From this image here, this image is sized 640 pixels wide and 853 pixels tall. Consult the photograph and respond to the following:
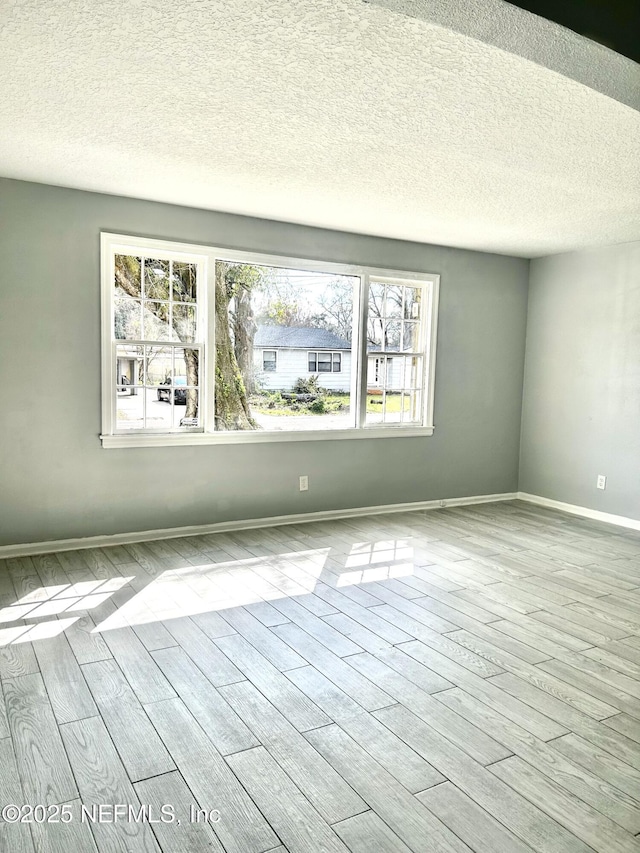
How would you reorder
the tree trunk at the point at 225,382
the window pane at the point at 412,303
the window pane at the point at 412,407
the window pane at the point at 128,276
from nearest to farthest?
the window pane at the point at 128,276
the tree trunk at the point at 225,382
the window pane at the point at 412,303
the window pane at the point at 412,407

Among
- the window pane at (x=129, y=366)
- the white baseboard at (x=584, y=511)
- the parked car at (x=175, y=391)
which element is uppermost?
the window pane at (x=129, y=366)

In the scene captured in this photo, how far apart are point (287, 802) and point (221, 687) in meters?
0.75

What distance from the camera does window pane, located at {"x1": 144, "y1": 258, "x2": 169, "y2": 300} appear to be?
4.64 meters

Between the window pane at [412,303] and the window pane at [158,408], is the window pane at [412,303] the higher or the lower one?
the higher one

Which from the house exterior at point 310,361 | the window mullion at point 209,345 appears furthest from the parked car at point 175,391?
the house exterior at point 310,361

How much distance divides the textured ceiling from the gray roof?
115 cm

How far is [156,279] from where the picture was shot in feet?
15.4

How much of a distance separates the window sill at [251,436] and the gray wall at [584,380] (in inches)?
52.1

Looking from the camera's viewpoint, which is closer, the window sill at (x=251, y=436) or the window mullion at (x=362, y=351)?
the window sill at (x=251, y=436)

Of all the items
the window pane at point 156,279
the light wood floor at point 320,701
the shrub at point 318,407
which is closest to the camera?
the light wood floor at point 320,701

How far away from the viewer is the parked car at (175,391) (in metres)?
4.74

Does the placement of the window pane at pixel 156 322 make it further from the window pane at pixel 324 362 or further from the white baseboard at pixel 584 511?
the white baseboard at pixel 584 511

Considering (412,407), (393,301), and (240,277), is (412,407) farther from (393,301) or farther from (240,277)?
(240,277)

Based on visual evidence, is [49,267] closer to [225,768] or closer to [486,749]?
[225,768]
